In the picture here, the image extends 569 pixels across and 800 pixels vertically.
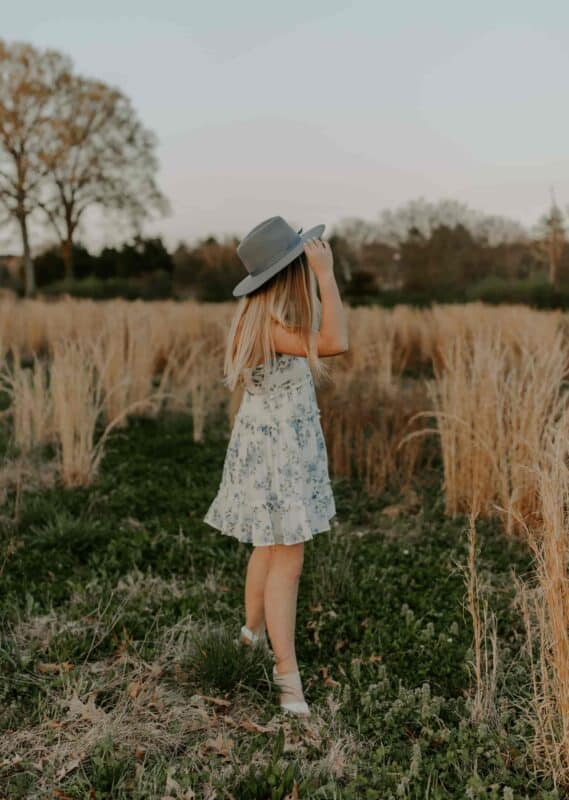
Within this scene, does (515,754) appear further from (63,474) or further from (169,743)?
(63,474)

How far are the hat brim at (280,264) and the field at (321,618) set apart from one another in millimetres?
962

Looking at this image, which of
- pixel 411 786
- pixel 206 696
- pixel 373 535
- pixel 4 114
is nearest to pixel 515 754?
pixel 411 786

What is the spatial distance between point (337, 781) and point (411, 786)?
212 millimetres

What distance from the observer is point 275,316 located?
2.41 meters

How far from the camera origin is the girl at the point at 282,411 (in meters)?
2.41

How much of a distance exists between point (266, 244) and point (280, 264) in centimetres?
11

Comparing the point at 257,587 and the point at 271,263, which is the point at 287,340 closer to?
the point at 271,263

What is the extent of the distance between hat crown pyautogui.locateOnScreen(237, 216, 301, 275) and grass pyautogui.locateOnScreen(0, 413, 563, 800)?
4.36 feet

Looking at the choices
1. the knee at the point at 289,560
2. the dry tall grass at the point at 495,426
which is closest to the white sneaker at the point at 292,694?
the knee at the point at 289,560

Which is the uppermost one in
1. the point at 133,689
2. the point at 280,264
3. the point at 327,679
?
the point at 280,264

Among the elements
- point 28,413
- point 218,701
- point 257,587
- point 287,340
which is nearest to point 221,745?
point 218,701

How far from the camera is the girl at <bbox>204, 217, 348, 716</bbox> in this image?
2414 mm

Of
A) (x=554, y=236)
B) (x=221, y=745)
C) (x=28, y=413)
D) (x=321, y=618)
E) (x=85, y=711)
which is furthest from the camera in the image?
(x=554, y=236)

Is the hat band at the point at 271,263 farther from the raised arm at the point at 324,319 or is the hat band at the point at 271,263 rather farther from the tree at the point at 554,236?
the tree at the point at 554,236
